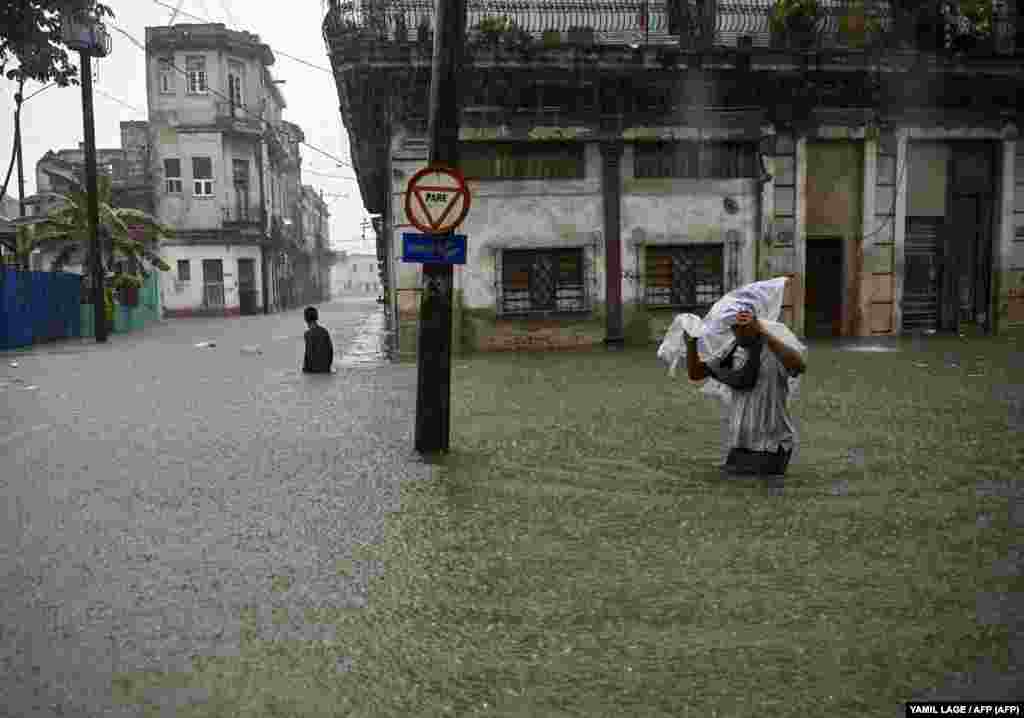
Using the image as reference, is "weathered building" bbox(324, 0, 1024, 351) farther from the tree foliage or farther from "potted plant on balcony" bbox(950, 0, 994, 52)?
the tree foliage

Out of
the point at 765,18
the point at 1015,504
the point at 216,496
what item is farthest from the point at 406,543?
the point at 765,18

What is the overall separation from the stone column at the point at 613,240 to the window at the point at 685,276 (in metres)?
0.68

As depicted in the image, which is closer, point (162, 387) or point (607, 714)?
point (607, 714)

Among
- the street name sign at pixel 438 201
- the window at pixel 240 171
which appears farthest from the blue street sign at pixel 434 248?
the window at pixel 240 171

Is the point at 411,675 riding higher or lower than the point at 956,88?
lower

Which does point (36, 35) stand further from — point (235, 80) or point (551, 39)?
point (235, 80)

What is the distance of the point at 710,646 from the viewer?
131 inches

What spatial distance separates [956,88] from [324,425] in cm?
1631

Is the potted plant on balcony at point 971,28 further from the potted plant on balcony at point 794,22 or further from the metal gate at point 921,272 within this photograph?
the metal gate at point 921,272

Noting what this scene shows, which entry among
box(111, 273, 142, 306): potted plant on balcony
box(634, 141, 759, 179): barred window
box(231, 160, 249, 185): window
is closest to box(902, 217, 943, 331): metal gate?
box(634, 141, 759, 179): barred window

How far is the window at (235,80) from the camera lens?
4391 centimetres

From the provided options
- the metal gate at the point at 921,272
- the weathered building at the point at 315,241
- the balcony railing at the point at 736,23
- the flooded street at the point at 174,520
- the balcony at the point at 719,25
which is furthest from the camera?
the weathered building at the point at 315,241

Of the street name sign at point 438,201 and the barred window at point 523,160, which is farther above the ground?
the barred window at point 523,160

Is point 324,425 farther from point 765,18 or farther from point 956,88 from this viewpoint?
point 956,88
